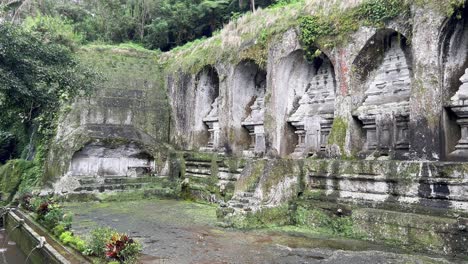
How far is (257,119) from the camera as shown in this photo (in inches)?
512

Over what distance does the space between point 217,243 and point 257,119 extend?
631 cm

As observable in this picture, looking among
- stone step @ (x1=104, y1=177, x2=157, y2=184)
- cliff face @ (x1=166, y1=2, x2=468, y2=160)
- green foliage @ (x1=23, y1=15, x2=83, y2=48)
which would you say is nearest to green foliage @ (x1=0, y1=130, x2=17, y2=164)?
green foliage @ (x1=23, y1=15, x2=83, y2=48)

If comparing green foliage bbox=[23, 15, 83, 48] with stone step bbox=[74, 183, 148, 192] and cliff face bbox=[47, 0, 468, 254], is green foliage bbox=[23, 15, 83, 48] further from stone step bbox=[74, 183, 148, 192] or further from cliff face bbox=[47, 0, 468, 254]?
stone step bbox=[74, 183, 148, 192]

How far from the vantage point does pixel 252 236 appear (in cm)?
779

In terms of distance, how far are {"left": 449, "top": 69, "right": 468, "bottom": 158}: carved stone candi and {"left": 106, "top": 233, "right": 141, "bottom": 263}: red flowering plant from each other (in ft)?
19.5

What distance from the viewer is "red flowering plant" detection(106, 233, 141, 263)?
→ 5.21 meters

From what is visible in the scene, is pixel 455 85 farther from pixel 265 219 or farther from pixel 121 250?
pixel 121 250

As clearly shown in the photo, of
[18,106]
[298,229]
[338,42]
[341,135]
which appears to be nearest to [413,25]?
[338,42]

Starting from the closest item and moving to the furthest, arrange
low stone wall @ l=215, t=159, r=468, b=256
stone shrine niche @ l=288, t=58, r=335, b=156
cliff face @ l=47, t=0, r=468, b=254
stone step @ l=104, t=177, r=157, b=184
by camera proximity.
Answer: low stone wall @ l=215, t=159, r=468, b=256
cliff face @ l=47, t=0, r=468, b=254
stone shrine niche @ l=288, t=58, r=335, b=156
stone step @ l=104, t=177, r=157, b=184

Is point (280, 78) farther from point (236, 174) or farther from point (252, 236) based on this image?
point (252, 236)

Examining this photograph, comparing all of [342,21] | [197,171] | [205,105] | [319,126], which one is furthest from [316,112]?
[205,105]

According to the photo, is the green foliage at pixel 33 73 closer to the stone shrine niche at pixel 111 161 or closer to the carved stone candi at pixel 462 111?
the stone shrine niche at pixel 111 161

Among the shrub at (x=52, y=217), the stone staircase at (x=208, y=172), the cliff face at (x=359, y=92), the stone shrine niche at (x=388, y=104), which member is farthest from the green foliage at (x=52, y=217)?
the stone shrine niche at (x=388, y=104)

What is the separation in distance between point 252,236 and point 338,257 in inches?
78.2
